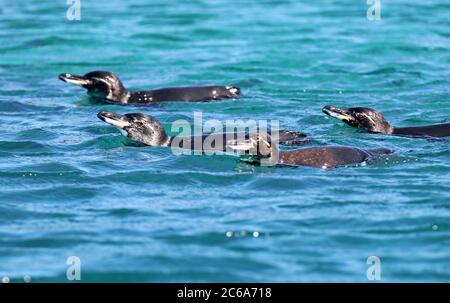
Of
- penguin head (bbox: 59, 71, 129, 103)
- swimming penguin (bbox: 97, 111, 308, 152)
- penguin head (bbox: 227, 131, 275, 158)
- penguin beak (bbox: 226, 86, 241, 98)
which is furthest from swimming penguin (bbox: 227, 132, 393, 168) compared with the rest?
penguin head (bbox: 59, 71, 129, 103)

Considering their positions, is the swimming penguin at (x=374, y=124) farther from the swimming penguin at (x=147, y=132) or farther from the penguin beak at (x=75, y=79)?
the penguin beak at (x=75, y=79)

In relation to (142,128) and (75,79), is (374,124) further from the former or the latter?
(75,79)

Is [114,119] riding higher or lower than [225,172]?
higher

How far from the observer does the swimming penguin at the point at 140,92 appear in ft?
53.5

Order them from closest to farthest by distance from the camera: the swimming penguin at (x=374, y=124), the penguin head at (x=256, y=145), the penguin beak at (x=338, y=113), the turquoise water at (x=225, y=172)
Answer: the turquoise water at (x=225, y=172), the penguin head at (x=256, y=145), the swimming penguin at (x=374, y=124), the penguin beak at (x=338, y=113)

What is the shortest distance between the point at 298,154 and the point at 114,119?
105 inches

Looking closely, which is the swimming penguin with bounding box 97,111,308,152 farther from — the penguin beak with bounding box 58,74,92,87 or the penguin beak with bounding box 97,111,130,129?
the penguin beak with bounding box 58,74,92,87

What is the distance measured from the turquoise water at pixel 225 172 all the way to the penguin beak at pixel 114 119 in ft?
1.16

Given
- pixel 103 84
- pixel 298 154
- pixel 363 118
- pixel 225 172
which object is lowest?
pixel 225 172

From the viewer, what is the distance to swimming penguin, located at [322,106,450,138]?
13.7 m

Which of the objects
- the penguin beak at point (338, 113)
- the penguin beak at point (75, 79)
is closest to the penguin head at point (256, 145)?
the penguin beak at point (338, 113)

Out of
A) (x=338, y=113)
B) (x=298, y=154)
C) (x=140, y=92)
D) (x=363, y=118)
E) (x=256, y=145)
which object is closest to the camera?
(x=256, y=145)

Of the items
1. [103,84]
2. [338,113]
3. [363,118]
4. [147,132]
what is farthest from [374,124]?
[103,84]

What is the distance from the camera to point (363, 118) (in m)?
14.2
